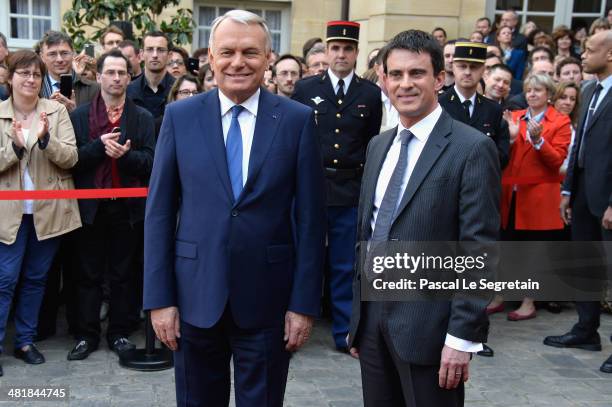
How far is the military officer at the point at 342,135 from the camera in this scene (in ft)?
20.4

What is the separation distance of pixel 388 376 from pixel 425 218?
2.34 ft

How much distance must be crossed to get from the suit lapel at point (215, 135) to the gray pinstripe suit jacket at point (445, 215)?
29.1 inches

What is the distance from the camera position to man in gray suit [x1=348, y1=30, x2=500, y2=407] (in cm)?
321

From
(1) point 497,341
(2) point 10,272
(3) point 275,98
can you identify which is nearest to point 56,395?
(2) point 10,272

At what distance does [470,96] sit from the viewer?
652 cm

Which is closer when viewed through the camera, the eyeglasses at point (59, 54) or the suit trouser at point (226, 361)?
the suit trouser at point (226, 361)

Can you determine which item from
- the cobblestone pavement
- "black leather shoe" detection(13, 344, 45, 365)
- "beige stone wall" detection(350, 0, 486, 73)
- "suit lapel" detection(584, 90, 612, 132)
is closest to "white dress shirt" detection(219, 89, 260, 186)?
the cobblestone pavement

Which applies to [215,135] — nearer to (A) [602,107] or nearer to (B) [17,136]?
(B) [17,136]

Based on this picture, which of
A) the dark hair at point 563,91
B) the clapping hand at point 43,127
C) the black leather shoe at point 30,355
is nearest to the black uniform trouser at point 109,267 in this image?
the black leather shoe at point 30,355

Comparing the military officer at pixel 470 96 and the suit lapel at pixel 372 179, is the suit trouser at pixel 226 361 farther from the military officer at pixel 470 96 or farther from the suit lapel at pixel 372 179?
the military officer at pixel 470 96

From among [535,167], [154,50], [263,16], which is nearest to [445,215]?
[535,167]

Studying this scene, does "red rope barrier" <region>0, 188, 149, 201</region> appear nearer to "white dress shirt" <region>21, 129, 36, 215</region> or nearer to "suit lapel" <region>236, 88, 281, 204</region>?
"white dress shirt" <region>21, 129, 36, 215</region>

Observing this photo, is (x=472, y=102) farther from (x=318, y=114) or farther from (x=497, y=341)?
(x=497, y=341)

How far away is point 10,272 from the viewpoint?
573 centimetres
